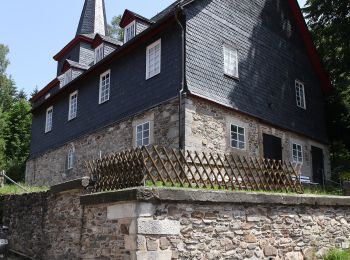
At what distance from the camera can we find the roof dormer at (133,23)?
18062 millimetres

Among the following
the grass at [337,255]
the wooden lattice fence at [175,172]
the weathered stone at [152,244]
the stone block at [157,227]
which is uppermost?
the wooden lattice fence at [175,172]

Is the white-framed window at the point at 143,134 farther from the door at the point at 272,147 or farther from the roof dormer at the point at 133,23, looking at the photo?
the door at the point at 272,147

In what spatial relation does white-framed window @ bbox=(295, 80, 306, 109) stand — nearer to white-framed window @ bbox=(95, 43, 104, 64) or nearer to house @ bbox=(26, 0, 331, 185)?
house @ bbox=(26, 0, 331, 185)

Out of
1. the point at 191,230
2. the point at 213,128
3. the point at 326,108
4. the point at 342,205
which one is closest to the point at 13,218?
the point at 213,128

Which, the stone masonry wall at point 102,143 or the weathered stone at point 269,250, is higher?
the stone masonry wall at point 102,143

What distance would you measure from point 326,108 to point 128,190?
1724 centimetres

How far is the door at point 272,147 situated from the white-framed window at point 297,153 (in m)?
1.28

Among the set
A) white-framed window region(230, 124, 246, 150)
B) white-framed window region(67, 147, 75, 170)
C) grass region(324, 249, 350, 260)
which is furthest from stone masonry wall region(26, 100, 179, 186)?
grass region(324, 249, 350, 260)

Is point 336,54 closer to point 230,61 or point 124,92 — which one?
point 230,61

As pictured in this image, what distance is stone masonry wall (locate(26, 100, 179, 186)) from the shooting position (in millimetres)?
14539

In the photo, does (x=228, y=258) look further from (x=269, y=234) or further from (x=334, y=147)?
(x=334, y=147)

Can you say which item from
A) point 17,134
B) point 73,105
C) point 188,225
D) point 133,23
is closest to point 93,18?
point 73,105

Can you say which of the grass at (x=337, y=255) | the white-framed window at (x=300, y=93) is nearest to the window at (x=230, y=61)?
the white-framed window at (x=300, y=93)

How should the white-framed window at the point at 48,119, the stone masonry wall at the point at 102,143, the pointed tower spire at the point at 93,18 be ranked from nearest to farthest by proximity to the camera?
1. the stone masonry wall at the point at 102,143
2. the white-framed window at the point at 48,119
3. the pointed tower spire at the point at 93,18
